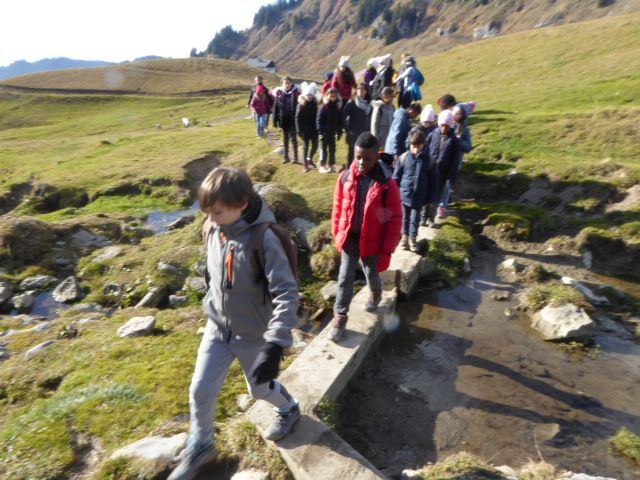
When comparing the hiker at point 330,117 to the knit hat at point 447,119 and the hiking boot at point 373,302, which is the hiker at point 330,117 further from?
the hiking boot at point 373,302

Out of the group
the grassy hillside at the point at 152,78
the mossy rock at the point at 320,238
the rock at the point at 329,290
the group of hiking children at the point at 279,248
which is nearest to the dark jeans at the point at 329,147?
the group of hiking children at the point at 279,248

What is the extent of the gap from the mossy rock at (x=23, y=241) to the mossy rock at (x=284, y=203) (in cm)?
713

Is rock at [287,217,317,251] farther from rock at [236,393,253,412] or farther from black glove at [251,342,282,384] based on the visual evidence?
black glove at [251,342,282,384]

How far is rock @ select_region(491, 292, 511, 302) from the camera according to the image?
24.3ft

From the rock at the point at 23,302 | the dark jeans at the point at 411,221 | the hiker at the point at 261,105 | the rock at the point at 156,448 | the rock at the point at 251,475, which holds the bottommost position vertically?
the rock at the point at 23,302

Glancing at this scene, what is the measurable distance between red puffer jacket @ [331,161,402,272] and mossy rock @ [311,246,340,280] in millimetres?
2728

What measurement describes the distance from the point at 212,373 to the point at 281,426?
951 millimetres

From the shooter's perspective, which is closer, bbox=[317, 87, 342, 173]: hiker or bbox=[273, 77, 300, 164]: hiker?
bbox=[317, 87, 342, 173]: hiker

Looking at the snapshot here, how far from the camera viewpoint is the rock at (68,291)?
9.94 metres

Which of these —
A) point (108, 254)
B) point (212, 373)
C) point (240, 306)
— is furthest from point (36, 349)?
point (108, 254)

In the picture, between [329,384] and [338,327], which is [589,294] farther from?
[329,384]

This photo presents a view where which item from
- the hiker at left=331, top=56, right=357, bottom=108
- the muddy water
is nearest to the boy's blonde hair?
the muddy water

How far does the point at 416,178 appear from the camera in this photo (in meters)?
8.03

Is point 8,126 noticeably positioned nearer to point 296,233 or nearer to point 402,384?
point 296,233
